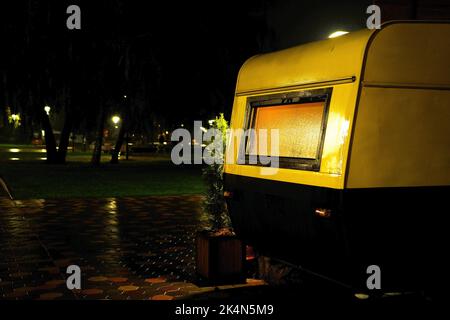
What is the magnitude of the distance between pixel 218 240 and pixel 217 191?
80cm

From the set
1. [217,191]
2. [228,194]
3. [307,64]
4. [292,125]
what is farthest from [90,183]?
[307,64]

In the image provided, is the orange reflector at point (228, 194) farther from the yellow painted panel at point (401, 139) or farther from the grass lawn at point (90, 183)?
the grass lawn at point (90, 183)

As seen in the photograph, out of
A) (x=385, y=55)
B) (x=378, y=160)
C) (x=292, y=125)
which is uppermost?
(x=385, y=55)

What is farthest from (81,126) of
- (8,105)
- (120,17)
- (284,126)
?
(284,126)

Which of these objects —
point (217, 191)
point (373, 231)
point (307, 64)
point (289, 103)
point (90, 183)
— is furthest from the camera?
point (90, 183)

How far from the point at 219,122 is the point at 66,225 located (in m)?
5.55

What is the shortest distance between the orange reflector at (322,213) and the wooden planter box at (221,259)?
2.09 m

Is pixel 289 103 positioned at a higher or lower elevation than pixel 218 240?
higher

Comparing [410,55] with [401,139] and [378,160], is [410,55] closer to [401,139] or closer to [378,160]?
→ [401,139]

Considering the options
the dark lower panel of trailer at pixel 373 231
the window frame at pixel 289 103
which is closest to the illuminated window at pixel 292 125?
the window frame at pixel 289 103

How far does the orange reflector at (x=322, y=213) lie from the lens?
5281 mm

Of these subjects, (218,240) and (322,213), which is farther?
(218,240)

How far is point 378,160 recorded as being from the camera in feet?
17.3

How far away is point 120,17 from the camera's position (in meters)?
20.3
